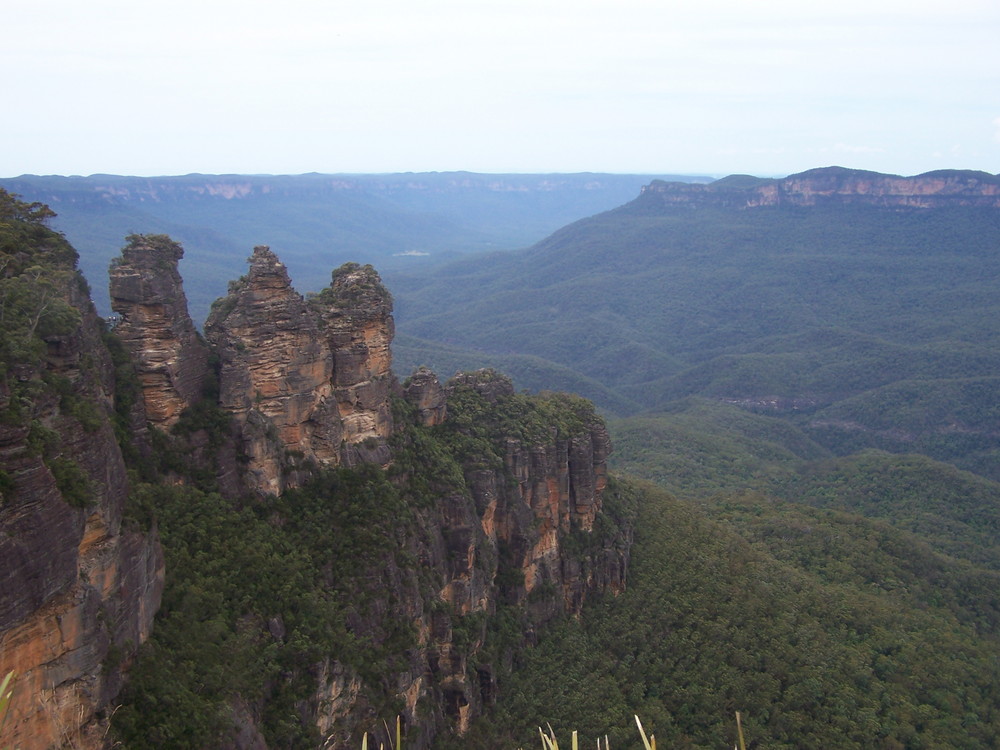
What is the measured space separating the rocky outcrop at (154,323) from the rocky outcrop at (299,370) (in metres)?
1.75

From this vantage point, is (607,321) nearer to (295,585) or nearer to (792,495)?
(792,495)

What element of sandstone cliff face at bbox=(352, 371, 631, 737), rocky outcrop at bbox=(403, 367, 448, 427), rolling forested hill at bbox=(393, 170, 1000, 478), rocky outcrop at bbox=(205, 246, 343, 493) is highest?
rocky outcrop at bbox=(205, 246, 343, 493)

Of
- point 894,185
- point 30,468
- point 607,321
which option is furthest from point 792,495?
point 894,185

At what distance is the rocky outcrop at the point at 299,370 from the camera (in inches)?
1072

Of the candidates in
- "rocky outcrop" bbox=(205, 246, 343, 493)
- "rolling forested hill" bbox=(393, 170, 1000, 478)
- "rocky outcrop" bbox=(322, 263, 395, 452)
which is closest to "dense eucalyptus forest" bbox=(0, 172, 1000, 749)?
"rocky outcrop" bbox=(205, 246, 343, 493)

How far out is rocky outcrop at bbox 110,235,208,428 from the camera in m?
24.5

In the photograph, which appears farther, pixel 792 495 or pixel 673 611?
pixel 792 495

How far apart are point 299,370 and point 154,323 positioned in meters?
5.53

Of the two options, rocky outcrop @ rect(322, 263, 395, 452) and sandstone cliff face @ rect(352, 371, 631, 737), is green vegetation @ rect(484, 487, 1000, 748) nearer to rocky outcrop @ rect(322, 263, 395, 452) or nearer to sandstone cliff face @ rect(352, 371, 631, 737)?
sandstone cliff face @ rect(352, 371, 631, 737)

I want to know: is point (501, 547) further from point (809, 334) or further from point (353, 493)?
point (809, 334)

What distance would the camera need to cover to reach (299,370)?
28656mm

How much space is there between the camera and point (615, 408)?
12394cm

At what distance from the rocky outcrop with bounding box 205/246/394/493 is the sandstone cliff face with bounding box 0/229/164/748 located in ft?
24.1

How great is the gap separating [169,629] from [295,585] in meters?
4.81
